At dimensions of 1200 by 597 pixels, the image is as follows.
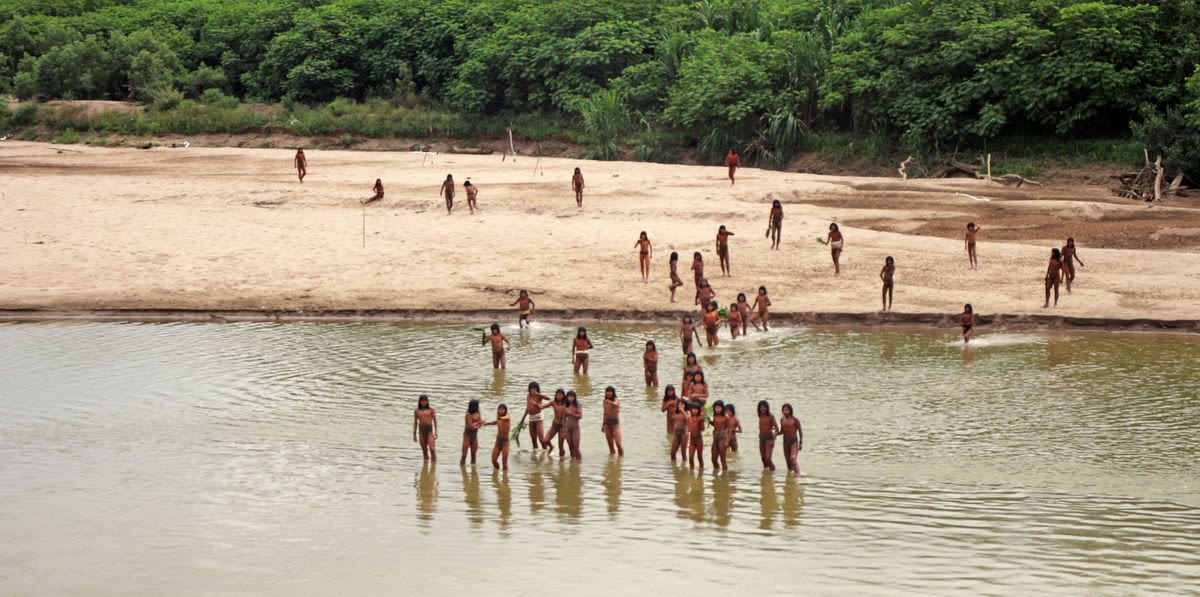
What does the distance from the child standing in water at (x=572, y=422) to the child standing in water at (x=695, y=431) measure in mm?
1393

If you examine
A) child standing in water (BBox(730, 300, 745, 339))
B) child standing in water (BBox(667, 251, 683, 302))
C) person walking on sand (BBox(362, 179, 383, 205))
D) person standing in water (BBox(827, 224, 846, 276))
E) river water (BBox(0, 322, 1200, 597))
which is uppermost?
person walking on sand (BBox(362, 179, 383, 205))

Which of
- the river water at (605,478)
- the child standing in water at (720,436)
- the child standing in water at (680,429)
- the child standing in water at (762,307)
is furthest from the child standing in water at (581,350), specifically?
the child standing in water at (720,436)

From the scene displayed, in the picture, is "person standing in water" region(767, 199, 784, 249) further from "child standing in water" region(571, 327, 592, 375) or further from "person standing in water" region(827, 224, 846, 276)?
"child standing in water" region(571, 327, 592, 375)

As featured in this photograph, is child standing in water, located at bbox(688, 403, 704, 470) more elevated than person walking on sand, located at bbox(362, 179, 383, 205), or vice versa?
person walking on sand, located at bbox(362, 179, 383, 205)

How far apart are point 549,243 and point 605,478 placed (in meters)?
14.3

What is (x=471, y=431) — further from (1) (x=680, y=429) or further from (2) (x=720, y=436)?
(2) (x=720, y=436)

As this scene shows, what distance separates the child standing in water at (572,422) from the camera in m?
15.9

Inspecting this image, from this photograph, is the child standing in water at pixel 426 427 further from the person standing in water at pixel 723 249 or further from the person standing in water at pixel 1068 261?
the person standing in water at pixel 1068 261

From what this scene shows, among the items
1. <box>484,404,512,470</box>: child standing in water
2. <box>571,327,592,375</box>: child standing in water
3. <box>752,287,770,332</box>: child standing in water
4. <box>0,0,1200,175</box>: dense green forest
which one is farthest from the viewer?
<box>0,0,1200,175</box>: dense green forest

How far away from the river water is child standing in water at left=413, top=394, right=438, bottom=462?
1.01 feet

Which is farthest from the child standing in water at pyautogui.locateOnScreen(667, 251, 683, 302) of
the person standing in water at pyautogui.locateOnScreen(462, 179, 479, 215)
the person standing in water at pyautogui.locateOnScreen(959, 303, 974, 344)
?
the person standing in water at pyautogui.locateOnScreen(462, 179, 479, 215)

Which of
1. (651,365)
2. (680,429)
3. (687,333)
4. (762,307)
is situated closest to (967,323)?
(762,307)

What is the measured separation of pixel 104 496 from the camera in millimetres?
14977

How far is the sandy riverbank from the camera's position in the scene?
25484 millimetres
